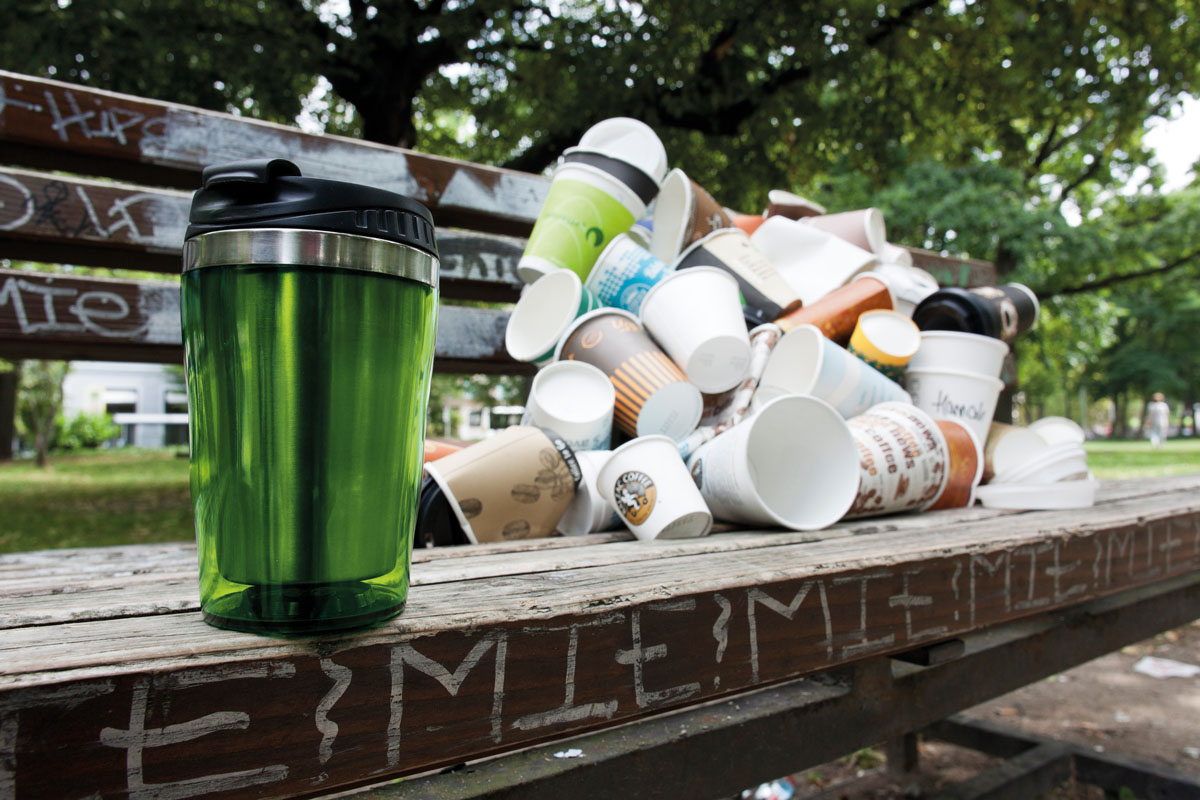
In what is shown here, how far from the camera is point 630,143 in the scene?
2.09 metres

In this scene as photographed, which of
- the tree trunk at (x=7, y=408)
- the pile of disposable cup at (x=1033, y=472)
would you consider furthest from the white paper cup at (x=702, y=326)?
the tree trunk at (x=7, y=408)

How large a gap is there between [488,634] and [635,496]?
2.30ft

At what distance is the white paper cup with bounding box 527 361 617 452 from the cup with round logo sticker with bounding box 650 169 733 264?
0.62 m

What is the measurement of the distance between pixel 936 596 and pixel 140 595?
1.02 metres

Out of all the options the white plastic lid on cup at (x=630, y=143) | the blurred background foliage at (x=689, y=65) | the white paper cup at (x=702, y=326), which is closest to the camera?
the white paper cup at (x=702, y=326)

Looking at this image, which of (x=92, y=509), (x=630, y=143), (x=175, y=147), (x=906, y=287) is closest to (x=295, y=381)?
(x=630, y=143)

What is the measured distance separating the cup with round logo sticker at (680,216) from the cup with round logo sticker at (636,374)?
47 cm

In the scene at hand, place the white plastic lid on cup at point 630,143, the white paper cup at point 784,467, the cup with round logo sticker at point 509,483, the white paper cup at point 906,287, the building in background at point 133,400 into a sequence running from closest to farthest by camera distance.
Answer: the cup with round logo sticker at point 509,483 < the white paper cup at point 784,467 < the white plastic lid on cup at point 630,143 < the white paper cup at point 906,287 < the building in background at point 133,400

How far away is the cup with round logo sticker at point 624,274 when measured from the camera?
6.30ft

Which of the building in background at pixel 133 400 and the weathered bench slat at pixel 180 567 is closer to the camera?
the weathered bench slat at pixel 180 567

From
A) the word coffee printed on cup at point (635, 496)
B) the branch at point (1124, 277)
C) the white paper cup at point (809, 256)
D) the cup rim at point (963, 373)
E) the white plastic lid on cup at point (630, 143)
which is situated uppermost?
the branch at point (1124, 277)

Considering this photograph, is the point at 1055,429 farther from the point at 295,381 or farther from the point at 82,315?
the point at 82,315

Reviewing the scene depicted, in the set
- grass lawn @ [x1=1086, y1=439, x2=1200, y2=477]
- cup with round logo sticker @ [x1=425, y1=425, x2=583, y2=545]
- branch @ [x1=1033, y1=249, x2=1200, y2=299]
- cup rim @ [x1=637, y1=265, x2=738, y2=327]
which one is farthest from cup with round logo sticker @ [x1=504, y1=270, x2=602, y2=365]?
branch @ [x1=1033, y1=249, x2=1200, y2=299]

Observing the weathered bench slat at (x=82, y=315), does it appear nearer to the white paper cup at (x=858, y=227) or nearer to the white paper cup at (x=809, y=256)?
the white paper cup at (x=809, y=256)
